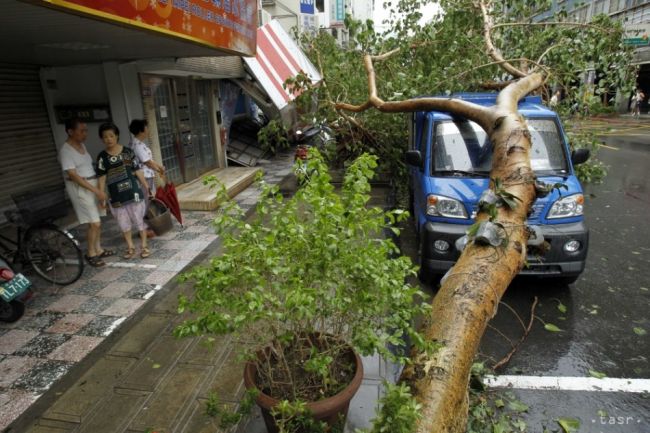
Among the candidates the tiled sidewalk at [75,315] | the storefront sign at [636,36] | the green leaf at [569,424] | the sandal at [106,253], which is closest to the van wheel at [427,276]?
the green leaf at [569,424]

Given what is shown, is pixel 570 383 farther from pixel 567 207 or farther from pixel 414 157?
pixel 414 157

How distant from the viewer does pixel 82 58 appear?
6.47 metres

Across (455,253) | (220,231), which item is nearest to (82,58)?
(220,231)

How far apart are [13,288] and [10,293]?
58 millimetres

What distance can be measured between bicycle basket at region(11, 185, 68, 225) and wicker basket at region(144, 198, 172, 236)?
1.37 metres

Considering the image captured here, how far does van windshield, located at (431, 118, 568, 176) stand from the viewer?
16.2 feet

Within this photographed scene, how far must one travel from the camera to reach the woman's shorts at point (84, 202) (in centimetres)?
504

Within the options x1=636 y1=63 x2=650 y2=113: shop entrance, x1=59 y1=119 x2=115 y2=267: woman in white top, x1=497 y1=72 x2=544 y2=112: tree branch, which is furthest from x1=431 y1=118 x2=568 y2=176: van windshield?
x1=636 y1=63 x2=650 y2=113: shop entrance

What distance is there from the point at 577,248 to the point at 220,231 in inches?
151

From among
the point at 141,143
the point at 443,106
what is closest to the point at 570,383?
the point at 443,106

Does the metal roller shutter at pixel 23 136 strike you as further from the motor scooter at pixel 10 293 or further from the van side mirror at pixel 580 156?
the van side mirror at pixel 580 156

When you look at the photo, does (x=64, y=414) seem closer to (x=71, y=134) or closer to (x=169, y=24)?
(x=71, y=134)

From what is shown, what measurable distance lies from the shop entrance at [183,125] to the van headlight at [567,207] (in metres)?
7.08

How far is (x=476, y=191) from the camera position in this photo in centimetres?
460
